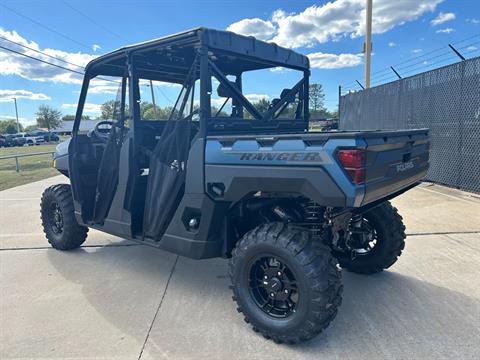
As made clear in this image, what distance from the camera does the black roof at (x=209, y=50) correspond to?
10.2ft

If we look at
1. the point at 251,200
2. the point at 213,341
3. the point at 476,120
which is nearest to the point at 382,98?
the point at 476,120

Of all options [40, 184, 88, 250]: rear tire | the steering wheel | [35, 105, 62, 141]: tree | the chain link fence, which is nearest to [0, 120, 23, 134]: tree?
[35, 105, 62, 141]: tree

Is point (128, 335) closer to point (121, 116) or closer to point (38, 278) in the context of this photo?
point (38, 278)

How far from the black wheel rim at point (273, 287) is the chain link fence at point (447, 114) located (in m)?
6.11

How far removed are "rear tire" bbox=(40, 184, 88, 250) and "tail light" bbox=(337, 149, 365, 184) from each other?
360cm

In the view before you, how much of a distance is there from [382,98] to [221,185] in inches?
357

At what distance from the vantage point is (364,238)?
3891 mm

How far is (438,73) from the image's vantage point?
8242mm

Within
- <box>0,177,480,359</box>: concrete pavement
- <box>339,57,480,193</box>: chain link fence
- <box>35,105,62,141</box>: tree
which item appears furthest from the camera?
<box>35,105,62,141</box>: tree

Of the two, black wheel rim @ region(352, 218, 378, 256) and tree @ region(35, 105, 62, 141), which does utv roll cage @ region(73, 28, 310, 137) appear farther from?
tree @ region(35, 105, 62, 141)

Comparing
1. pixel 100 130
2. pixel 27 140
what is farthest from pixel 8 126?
pixel 100 130

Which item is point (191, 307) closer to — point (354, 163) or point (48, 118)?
point (354, 163)

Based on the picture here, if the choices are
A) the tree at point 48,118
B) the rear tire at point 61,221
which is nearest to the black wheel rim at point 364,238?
the rear tire at point 61,221

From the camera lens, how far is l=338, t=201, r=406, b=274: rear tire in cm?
373
